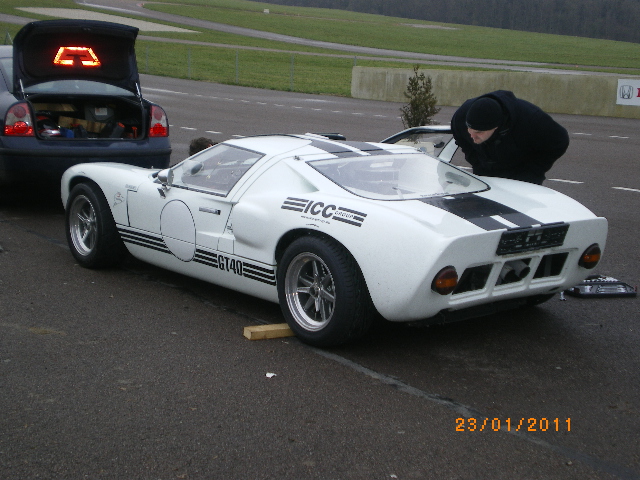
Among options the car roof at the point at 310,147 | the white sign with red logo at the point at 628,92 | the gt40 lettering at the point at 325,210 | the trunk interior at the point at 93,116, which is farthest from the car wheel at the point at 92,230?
the white sign with red logo at the point at 628,92

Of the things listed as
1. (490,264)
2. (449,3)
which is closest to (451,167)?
(490,264)

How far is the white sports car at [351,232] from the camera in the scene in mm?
4250

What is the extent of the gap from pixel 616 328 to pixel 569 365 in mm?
794

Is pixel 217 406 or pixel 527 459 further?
pixel 217 406

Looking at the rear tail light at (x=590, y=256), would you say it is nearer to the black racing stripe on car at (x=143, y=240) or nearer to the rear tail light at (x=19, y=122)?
the black racing stripe on car at (x=143, y=240)

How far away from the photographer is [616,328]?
5.12 m

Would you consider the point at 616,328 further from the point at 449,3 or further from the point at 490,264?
the point at 449,3

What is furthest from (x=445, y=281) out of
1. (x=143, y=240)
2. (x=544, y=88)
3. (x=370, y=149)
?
(x=544, y=88)

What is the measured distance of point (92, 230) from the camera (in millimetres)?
6254

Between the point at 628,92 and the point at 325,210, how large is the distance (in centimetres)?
2007

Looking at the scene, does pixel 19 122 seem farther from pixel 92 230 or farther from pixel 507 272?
pixel 507 272

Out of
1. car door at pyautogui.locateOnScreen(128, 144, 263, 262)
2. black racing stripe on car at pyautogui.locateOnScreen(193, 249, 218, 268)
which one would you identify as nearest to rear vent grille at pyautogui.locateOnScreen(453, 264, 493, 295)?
car door at pyautogui.locateOnScreen(128, 144, 263, 262)

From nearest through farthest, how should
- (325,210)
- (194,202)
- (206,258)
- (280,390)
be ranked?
1. (280,390)
2. (325,210)
3. (206,258)
4. (194,202)

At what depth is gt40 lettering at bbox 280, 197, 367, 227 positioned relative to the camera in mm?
4398
